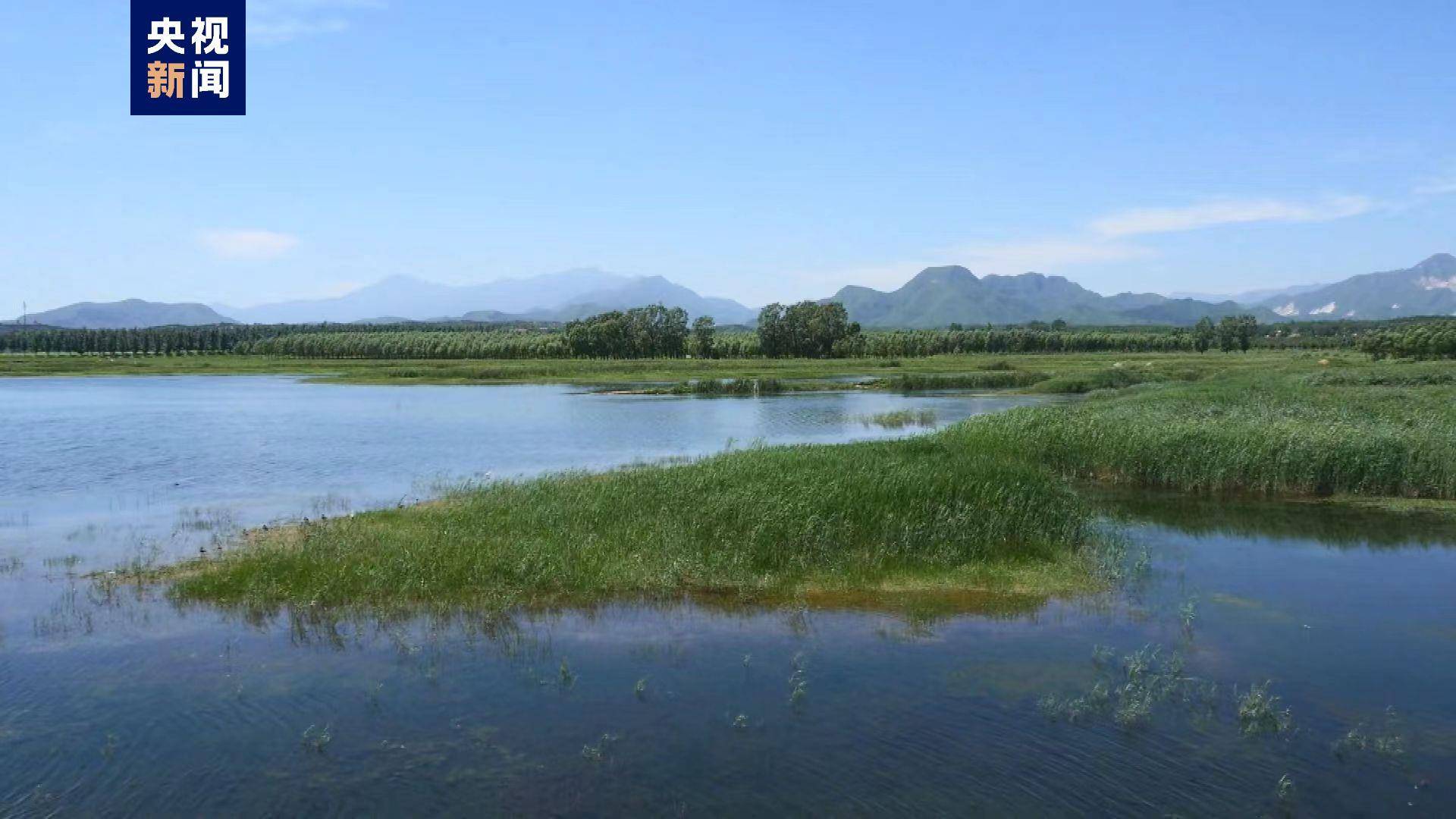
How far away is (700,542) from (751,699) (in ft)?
23.3

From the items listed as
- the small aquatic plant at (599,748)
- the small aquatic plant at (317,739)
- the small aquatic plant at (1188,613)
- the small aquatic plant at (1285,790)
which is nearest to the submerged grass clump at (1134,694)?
the small aquatic plant at (1285,790)

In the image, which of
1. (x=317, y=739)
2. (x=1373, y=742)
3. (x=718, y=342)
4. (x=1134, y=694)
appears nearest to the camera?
(x=317, y=739)

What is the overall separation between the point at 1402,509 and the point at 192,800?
2991cm

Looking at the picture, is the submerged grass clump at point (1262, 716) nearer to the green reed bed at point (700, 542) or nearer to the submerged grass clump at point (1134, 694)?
the submerged grass clump at point (1134, 694)

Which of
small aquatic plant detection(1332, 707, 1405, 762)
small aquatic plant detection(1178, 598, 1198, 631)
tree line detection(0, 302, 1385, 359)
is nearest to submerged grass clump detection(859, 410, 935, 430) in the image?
small aquatic plant detection(1178, 598, 1198, 631)

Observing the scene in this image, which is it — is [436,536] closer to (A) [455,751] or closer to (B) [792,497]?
(B) [792,497]

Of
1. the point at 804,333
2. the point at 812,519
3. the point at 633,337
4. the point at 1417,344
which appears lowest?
the point at 812,519

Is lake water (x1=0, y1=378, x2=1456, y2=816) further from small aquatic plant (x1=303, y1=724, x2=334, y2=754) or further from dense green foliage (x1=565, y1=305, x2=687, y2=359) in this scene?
dense green foliage (x1=565, y1=305, x2=687, y2=359)

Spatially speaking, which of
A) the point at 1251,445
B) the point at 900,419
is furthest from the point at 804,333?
the point at 1251,445

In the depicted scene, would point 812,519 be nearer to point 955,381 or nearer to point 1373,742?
point 1373,742

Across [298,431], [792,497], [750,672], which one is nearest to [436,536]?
[792,497]

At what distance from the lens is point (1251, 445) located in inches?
1208

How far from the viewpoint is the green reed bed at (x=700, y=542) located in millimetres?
18328

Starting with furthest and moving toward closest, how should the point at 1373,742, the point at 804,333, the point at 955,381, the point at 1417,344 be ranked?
the point at 804,333
the point at 1417,344
the point at 955,381
the point at 1373,742
